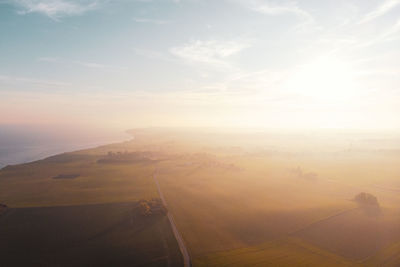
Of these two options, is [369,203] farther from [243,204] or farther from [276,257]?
[276,257]

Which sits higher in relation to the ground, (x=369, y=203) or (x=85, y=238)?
(x=85, y=238)

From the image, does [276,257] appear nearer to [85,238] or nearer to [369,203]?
[85,238]

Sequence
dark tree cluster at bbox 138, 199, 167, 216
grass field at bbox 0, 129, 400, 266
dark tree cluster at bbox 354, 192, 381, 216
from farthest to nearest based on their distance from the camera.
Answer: dark tree cluster at bbox 354, 192, 381, 216 < dark tree cluster at bbox 138, 199, 167, 216 < grass field at bbox 0, 129, 400, 266

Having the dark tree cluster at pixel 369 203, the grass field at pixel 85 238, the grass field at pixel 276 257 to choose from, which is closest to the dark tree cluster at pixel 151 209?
the grass field at pixel 85 238

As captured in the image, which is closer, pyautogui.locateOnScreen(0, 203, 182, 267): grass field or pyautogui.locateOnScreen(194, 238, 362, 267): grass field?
pyautogui.locateOnScreen(0, 203, 182, 267): grass field

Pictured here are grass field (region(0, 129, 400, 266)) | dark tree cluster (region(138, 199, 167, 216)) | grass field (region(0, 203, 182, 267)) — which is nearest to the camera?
grass field (region(0, 203, 182, 267))

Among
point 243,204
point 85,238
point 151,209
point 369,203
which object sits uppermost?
point 151,209

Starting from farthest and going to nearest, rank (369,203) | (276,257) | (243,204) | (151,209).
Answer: (243,204)
(369,203)
(151,209)
(276,257)

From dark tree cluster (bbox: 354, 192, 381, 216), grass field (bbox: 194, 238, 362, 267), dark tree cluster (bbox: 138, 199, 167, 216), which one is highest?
dark tree cluster (bbox: 138, 199, 167, 216)

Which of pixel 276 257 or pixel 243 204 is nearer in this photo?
pixel 276 257

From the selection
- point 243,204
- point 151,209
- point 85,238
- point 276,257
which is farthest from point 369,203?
point 85,238

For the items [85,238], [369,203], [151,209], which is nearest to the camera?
[85,238]

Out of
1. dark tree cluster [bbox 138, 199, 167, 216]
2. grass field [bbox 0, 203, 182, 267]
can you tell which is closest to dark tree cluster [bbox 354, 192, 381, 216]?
grass field [bbox 0, 203, 182, 267]

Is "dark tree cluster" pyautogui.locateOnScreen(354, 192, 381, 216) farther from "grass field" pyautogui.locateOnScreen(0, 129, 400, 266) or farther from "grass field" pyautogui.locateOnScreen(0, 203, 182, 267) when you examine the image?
"grass field" pyautogui.locateOnScreen(0, 203, 182, 267)
